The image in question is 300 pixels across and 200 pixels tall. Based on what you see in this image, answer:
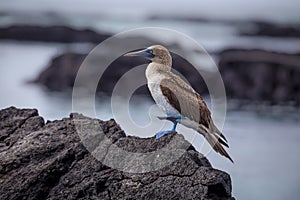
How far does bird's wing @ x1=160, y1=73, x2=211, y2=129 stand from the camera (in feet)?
34.2

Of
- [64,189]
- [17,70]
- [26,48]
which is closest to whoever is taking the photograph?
[64,189]

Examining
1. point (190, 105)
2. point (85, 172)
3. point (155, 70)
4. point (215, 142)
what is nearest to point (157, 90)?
point (155, 70)

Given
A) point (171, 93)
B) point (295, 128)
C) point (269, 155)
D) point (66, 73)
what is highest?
point (66, 73)

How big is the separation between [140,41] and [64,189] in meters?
45.3

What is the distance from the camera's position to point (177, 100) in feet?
34.6

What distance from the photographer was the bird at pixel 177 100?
410 inches

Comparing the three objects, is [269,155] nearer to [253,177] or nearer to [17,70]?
[253,177]

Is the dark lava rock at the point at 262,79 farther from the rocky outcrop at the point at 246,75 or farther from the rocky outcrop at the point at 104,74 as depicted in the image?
the rocky outcrop at the point at 104,74

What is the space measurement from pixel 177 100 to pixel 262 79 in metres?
56.3

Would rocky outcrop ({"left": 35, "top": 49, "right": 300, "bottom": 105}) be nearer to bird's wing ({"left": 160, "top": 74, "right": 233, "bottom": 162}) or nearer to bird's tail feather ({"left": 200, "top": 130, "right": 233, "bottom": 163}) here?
bird's wing ({"left": 160, "top": 74, "right": 233, "bottom": 162})

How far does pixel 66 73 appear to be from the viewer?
69750 millimetres

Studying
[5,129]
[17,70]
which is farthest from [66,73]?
[5,129]

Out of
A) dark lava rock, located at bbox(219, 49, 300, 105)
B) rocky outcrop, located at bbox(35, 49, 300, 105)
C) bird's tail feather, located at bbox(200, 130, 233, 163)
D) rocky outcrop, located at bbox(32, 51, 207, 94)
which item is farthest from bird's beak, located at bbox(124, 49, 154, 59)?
dark lava rock, located at bbox(219, 49, 300, 105)

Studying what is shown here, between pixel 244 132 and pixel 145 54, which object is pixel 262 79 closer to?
pixel 244 132
